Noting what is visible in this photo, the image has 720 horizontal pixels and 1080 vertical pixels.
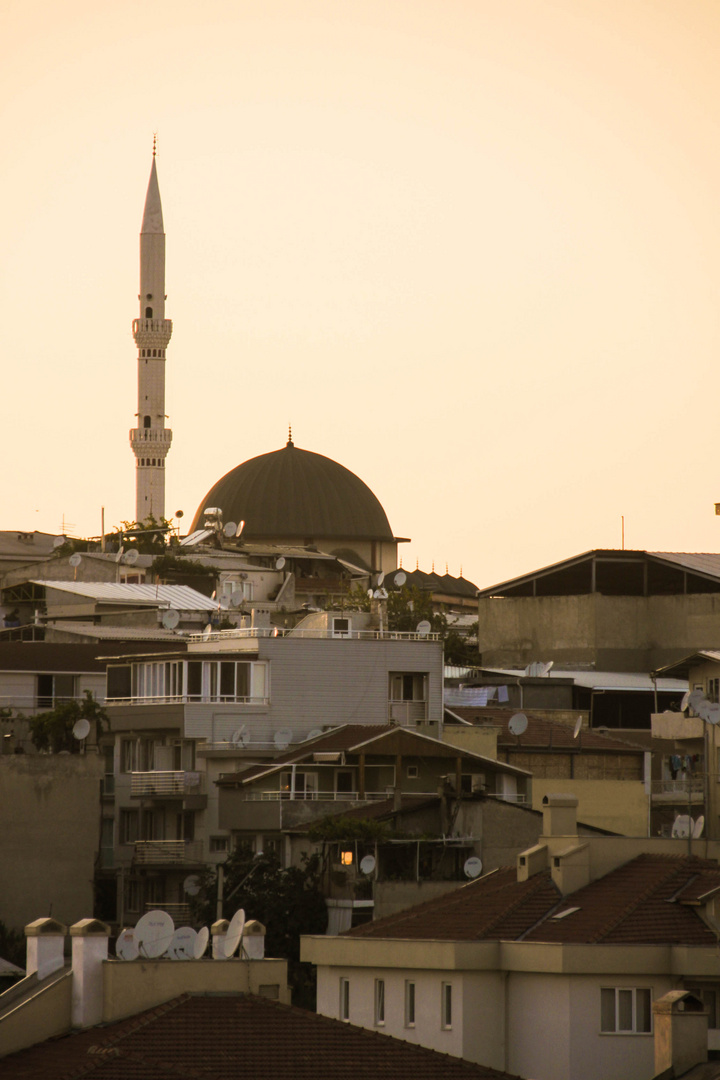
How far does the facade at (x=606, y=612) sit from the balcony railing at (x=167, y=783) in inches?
808

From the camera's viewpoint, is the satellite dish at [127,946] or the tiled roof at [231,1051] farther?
the satellite dish at [127,946]

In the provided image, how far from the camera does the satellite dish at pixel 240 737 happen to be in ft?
150

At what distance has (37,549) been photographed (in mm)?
82438

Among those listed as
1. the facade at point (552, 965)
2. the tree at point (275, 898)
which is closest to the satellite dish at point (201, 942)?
the facade at point (552, 965)

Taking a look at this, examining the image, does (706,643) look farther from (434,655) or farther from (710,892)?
(710,892)

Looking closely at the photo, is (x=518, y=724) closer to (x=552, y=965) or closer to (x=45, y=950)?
(x=552, y=965)

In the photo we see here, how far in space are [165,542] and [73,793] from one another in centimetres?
3877

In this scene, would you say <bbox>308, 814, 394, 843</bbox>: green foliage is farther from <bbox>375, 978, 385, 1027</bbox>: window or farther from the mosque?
the mosque

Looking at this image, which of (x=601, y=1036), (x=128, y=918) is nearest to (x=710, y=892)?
(x=601, y=1036)

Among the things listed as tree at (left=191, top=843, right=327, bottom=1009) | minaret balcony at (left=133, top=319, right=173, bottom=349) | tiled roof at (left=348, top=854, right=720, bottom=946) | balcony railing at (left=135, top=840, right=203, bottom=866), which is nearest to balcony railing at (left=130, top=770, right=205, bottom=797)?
balcony railing at (left=135, top=840, right=203, bottom=866)

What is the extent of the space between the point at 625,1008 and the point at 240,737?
65.2ft

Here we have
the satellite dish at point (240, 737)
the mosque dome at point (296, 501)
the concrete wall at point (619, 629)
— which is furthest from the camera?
the mosque dome at point (296, 501)

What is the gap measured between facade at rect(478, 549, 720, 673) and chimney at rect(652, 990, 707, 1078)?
129ft

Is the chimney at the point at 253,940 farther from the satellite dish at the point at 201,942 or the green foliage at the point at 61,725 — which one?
the green foliage at the point at 61,725
